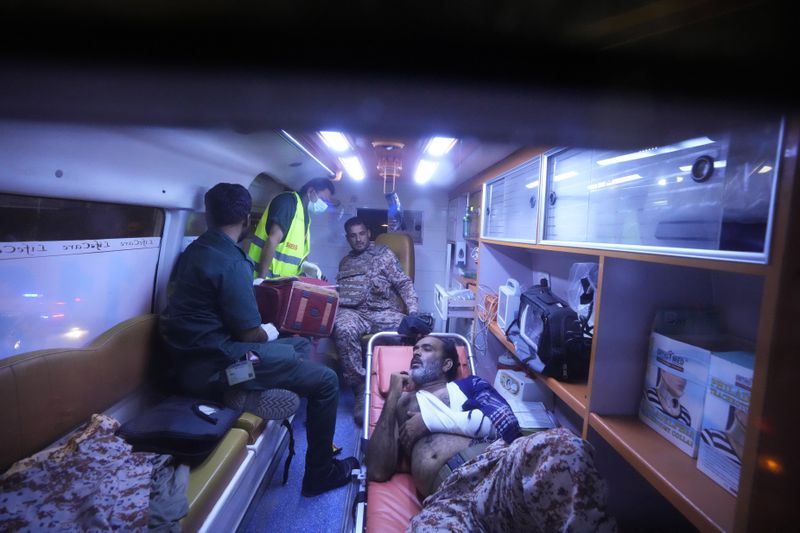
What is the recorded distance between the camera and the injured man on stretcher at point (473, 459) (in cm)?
90

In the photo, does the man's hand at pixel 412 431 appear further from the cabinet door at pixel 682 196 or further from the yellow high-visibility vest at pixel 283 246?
the yellow high-visibility vest at pixel 283 246

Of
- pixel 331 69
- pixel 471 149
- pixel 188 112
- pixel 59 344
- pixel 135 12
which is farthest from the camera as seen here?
pixel 471 149

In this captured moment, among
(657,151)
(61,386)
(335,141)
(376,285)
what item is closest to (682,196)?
(657,151)

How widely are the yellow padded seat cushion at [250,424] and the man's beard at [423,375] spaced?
103cm

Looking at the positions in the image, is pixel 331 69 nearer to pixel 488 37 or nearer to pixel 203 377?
pixel 488 37

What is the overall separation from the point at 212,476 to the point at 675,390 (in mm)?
1977

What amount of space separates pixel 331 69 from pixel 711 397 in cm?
135

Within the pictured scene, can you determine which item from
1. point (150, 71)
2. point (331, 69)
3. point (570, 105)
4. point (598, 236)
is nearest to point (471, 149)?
point (598, 236)

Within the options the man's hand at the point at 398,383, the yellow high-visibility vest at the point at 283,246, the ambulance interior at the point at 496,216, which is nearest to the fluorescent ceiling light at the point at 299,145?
the ambulance interior at the point at 496,216

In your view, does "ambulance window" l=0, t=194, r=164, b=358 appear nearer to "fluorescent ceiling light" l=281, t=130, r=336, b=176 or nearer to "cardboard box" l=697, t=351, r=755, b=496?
"fluorescent ceiling light" l=281, t=130, r=336, b=176

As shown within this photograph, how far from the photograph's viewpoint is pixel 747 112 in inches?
27.7

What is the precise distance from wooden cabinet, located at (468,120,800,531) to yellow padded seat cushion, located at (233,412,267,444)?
69.4 inches

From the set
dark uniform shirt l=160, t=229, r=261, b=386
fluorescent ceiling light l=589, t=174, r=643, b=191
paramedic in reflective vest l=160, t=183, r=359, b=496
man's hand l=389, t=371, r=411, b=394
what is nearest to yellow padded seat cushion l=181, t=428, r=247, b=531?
paramedic in reflective vest l=160, t=183, r=359, b=496

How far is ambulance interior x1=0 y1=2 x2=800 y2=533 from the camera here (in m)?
0.68
